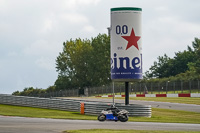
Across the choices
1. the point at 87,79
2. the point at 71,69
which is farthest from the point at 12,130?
the point at 71,69

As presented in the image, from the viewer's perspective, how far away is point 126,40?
118 feet

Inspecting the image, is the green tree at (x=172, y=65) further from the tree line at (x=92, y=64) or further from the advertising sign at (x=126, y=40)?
the advertising sign at (x=126, y=40)

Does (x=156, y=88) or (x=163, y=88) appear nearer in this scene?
(x=163, y=88)

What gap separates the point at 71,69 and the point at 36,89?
1270 cm

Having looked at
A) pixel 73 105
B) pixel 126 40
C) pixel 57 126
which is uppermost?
pixel 126 40

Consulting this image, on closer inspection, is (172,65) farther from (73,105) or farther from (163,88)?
(73,105)

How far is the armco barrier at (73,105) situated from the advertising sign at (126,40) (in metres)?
2.28

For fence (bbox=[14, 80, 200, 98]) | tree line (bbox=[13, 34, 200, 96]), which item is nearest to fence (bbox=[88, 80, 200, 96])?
fence (bbox=[14, 80, 200, 98])

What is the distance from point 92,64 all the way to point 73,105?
97.9 metres

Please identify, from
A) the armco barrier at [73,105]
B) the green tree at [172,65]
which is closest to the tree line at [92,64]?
the green tree at [172,65]

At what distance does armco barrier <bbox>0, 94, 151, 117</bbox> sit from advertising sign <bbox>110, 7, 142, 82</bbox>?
228 cm

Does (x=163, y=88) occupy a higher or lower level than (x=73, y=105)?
higher

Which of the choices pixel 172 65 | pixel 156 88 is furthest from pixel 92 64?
pixel 156 88

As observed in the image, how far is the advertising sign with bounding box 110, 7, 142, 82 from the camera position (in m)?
36.1
